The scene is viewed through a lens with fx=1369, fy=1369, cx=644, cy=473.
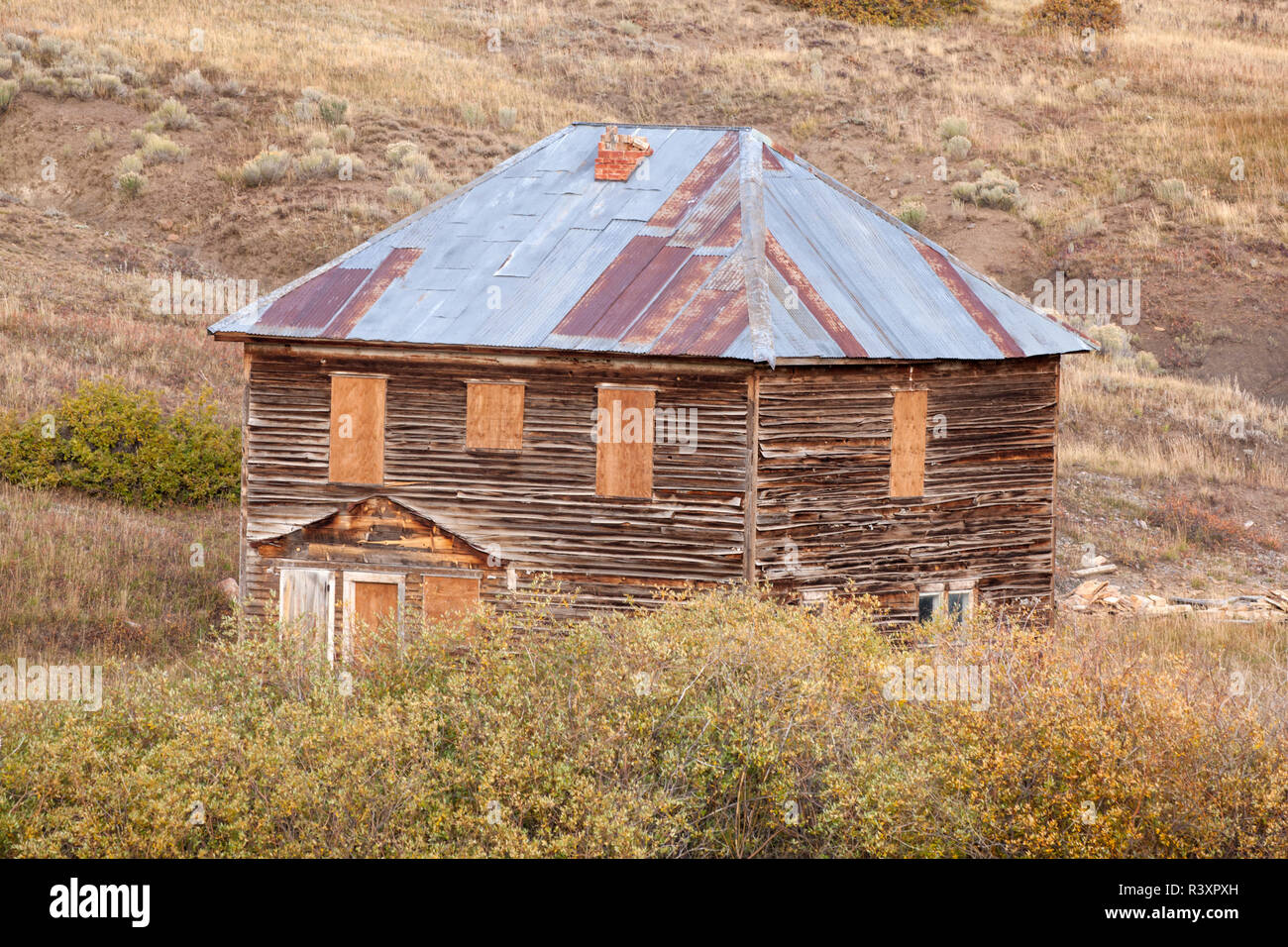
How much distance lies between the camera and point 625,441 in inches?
674

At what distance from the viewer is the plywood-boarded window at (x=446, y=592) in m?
17.7

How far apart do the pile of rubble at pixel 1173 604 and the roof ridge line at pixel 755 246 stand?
30.1ft

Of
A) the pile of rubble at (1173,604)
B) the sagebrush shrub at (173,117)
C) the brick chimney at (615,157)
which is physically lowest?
the pile of rubble at (1173,604)

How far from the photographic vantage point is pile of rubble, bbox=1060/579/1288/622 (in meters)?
22.9

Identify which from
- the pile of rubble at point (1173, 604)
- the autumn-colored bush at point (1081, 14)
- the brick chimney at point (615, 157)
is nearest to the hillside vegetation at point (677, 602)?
the autumn-colored bush at point (1081, 14)

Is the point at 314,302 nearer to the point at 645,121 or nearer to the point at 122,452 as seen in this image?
the point at 122,452

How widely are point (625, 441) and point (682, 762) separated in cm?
676

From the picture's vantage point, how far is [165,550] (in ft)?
76.6

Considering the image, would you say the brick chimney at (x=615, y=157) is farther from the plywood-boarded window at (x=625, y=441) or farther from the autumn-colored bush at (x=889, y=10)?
the autumn-colored bush at (x=889, y=10)

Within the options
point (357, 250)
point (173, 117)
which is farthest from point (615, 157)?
point (173, 117)

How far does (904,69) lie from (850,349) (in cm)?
4311
